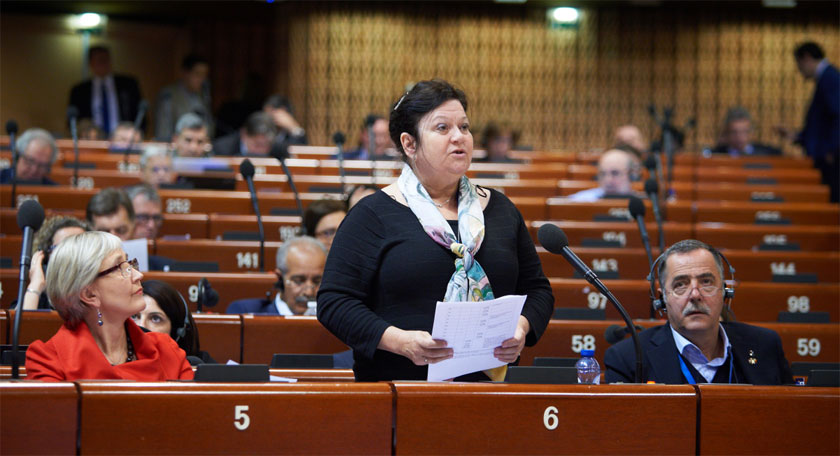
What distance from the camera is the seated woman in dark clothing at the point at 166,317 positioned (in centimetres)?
318

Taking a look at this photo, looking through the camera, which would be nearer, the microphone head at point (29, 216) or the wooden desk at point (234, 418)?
the wooden desk at point (234, 418)

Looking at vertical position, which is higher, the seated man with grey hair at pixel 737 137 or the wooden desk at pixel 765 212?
the seated man with grey hair at pixel 737 137

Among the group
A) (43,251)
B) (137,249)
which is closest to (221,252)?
(137,249)

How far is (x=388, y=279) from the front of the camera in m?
2.34

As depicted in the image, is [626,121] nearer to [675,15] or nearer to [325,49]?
[675,15]

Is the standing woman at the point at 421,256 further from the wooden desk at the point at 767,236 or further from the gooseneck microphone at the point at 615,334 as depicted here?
the wooden desk at the point at 767,236

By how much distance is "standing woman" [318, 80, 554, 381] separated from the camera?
2.30m

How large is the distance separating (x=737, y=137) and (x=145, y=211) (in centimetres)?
573

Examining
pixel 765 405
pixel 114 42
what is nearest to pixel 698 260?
pixel 765 405

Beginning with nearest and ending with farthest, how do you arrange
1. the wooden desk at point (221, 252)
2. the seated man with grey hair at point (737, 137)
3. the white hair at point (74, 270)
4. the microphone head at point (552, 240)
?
1. the white hair at point (74, 270)
2. the microphone head at point (552, 240)
3. the wooden desk at point (221, 252)
4. the seated man with grey hair at point (737, 137)

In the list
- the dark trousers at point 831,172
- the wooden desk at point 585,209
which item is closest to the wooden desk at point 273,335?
the wooden desk at point 585,209

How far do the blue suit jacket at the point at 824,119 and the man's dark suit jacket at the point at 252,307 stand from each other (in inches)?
210

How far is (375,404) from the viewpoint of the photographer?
6.58ft

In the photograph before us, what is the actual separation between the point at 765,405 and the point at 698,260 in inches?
39.8
